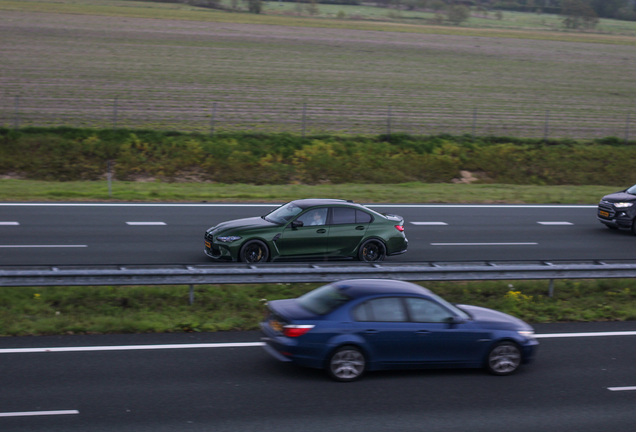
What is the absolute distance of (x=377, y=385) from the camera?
8.30 metres

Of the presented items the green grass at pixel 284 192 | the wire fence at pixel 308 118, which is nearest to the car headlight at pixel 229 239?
the green grass at pixel 284 192

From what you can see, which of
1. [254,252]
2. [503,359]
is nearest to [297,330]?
[503,359]

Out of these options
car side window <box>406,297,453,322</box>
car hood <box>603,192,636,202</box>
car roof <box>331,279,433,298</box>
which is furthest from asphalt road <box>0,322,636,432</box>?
car hood <box>603,192,636,202</box>

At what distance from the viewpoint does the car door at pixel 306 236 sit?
550 inches

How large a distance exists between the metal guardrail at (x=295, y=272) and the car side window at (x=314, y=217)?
2.32m

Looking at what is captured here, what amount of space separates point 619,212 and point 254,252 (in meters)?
11.1

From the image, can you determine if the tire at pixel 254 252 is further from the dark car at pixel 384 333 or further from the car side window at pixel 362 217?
the dark car at pixel 384 333

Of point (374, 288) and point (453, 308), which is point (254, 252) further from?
point (453, 308)

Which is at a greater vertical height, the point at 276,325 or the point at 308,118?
the point at 308,118

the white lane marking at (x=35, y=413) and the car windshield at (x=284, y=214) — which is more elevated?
the car windshield at (x=284, y=214)

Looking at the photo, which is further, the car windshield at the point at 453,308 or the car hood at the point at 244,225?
the car hood at the point at 244,225

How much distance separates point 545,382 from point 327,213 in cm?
679

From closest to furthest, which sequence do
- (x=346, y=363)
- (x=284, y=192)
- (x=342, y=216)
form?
(x=346, y=363) < (x=342, y=216) < (x=284, y=192)

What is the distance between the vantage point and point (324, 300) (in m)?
8.66
